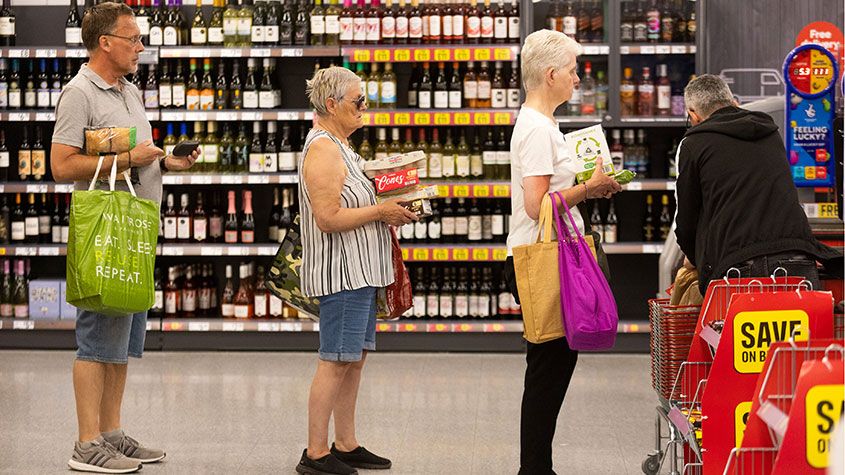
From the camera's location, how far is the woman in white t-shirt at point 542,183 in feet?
12.0

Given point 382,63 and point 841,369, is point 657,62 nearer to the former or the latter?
point 382,63

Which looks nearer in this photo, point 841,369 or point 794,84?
point 841,369

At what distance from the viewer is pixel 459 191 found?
6.76 m

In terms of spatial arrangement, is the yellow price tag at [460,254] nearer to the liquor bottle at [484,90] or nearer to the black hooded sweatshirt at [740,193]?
the liquor bottle at [484,90]

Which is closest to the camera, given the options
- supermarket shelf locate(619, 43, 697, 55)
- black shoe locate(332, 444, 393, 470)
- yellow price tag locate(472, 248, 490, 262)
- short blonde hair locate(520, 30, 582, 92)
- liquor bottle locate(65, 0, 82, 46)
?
short blonde hair locate(520, 30, 582, 92)

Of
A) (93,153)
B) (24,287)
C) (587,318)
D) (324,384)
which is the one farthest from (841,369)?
(24,287)

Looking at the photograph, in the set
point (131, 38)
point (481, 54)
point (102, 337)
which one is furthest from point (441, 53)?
point (102, 337)

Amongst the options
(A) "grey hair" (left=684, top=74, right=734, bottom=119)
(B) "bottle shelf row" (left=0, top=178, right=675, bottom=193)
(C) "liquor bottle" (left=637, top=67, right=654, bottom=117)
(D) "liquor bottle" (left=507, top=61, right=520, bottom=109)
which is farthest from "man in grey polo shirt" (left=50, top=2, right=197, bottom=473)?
(C) "liquor bottle" (left=637, top=67, right=654, bottom=117)

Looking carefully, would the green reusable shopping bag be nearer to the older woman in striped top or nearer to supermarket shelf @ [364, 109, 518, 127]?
the older woman in striped top

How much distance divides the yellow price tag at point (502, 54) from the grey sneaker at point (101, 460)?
11.1ft

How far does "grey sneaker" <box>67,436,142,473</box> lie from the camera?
4.29 metres

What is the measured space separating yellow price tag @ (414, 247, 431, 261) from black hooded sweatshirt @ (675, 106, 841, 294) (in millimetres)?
3021

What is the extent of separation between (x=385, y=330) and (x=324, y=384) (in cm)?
276

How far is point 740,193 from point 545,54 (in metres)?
0.78
